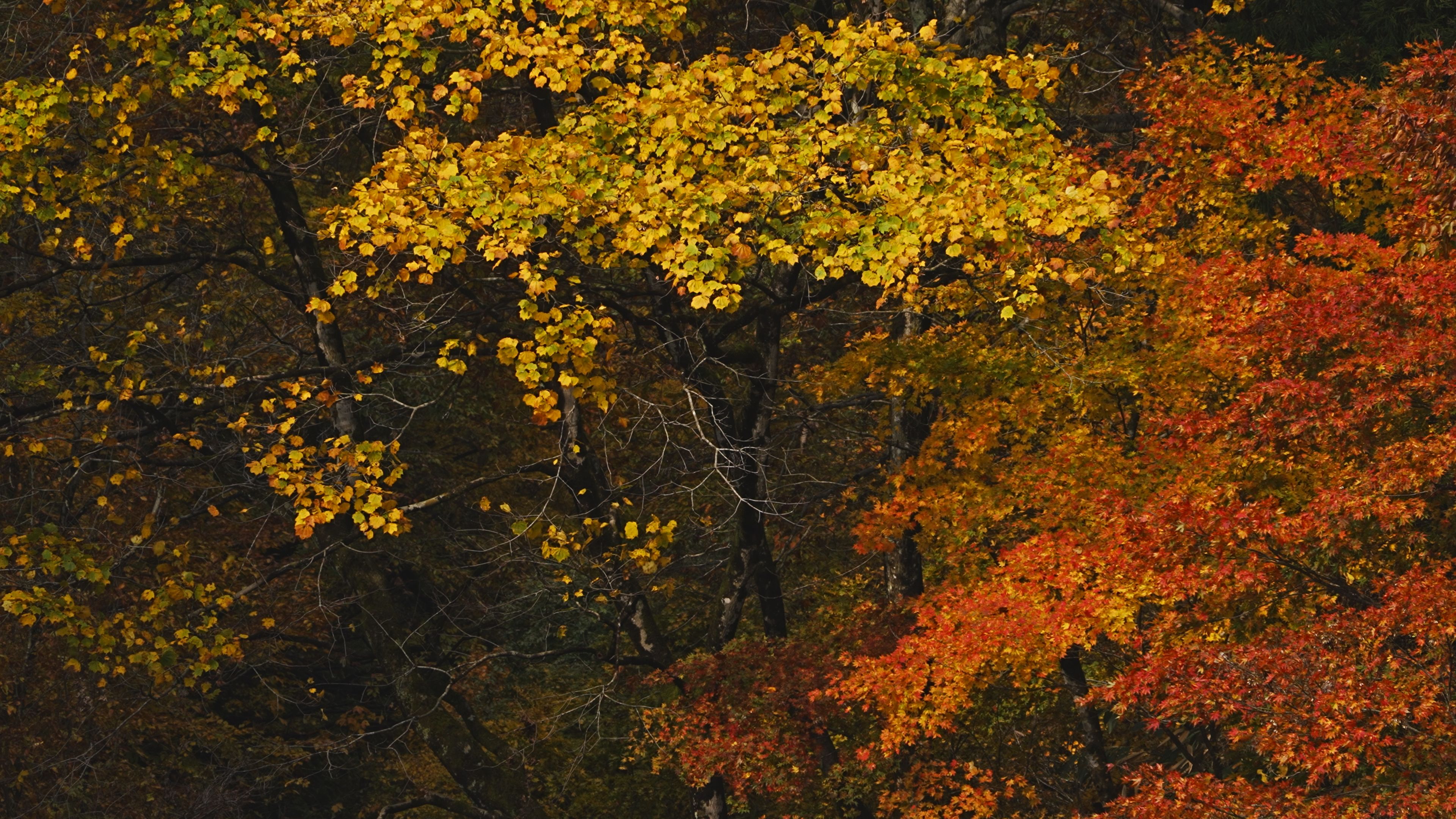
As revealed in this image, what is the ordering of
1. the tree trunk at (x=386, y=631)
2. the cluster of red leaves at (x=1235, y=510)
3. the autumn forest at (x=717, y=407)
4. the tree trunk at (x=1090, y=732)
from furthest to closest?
the tree trunk at (x=1090, y=732)
the tree trunk at (x=386, y=631)
the autumn forest at (x=717, y=407)
the cluster of red leaves at (x=1235, y=510)

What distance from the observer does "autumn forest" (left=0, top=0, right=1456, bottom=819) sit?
31.9 ft

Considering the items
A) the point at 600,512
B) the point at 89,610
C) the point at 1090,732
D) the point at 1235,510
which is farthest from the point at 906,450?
the point at 89,610

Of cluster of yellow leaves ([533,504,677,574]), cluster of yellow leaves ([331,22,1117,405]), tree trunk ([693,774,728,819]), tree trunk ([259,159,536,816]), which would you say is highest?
cluster of yellow leaves ([331,22,1117,405])

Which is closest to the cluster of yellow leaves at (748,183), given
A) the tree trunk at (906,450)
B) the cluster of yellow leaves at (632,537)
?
the cluster of yellow leaves at (632,537)

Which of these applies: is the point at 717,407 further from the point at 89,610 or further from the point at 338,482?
the point at 89,610

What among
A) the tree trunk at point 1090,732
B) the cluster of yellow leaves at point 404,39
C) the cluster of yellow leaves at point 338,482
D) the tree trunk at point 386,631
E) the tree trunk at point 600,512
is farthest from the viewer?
the tree trunk at point 1090,732

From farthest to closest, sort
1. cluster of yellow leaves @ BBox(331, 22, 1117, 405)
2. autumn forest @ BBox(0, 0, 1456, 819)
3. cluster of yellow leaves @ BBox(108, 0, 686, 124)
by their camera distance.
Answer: cluster of yellow leaves @ BBox(108, 0, 686, 124) < autumn forest @ BBox(0, 0, 1456, 819) < cluster of yellow leaves @ BBox(331, 22, 1117, 405)

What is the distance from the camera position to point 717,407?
44.6ft

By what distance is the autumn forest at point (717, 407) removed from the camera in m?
9.73

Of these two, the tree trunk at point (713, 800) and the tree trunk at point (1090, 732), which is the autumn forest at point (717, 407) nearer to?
the tree trunk at point (1090, 732)

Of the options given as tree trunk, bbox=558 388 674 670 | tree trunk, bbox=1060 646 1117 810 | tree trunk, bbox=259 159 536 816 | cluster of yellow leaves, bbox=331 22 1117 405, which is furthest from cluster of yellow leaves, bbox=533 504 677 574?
tree trunk, bbox=1060 646 1117 810

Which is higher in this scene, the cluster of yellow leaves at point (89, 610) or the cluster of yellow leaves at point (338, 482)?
the cluster of yellow leaves at point (338, 482)

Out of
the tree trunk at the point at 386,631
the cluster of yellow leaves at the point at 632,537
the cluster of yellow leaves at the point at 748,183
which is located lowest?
the tree trunk at the point at 386,631

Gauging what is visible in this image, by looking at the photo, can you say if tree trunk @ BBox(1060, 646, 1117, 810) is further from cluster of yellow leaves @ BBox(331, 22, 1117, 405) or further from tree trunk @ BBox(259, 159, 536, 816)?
cluster of yellow leaves @ BBox(331, 22, 1117, 405)
